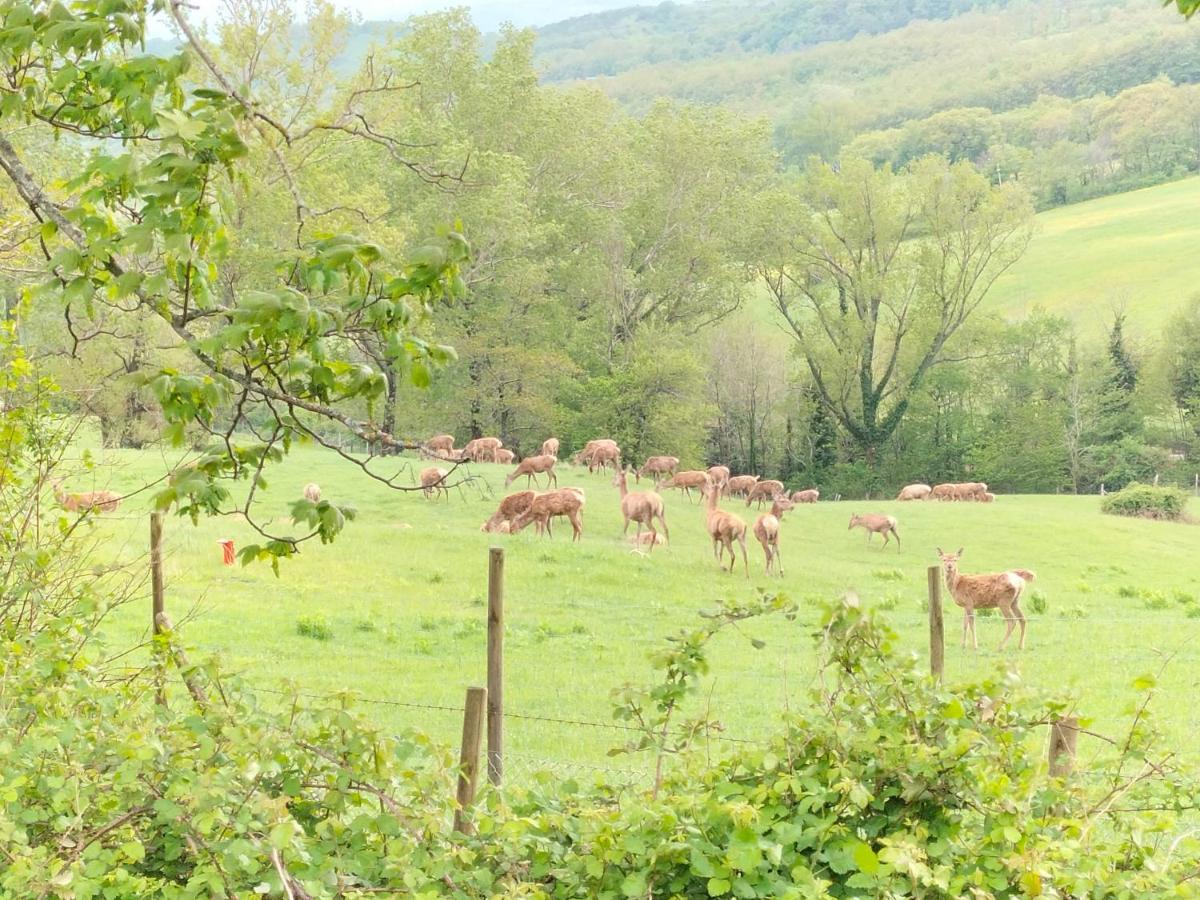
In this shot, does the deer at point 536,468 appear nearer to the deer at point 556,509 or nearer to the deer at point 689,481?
the deer at point 689,481

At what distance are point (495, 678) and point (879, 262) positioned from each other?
49378 millimetres

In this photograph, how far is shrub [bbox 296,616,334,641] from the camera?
15.6 meters

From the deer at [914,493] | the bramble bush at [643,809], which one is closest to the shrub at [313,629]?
the bramble bush at [643,809]

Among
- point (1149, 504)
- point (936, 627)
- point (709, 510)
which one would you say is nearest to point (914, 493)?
point (1149, 504)

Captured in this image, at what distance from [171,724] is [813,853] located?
7.89ft

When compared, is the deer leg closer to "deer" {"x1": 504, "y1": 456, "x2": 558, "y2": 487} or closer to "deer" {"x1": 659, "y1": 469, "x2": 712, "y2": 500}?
"deer" {"x1": 504, "y1": 456, "x2": 558, "y2": 487}

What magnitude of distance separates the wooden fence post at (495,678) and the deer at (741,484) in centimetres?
2991

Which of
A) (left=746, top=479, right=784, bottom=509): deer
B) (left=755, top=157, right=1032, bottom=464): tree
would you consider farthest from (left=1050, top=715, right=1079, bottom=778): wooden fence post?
(left=755, top=157, right=1032, bottom=464): tree

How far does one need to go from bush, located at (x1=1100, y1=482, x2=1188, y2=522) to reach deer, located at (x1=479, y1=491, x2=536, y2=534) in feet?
70.9

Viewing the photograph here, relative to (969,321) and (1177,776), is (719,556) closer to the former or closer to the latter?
(1177,776)

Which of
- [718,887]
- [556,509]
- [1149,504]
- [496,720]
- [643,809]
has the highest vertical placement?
[643,809]

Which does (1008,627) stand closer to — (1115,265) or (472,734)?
(472,734)

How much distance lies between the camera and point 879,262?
53.4 metres

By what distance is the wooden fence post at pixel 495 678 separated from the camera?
6.88 metres
